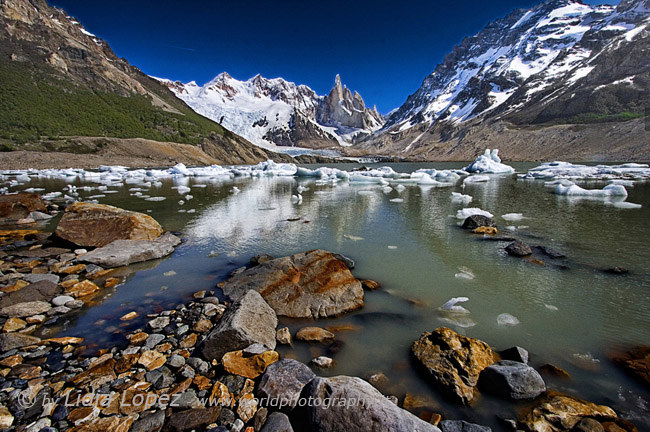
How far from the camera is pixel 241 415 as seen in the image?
3066mm

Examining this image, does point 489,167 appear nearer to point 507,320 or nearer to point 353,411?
point 507,320

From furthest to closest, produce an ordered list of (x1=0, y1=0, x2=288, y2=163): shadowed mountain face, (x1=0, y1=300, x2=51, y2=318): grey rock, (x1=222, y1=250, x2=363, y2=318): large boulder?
1. (x1=0, y1=0, x2=288, y2=163): shadowed mountain face
2. (x1=222, y1=250, x2=363, y2=318): large boulder
3. (x1=0, y1=300, x2=51, y2=318): grey rock

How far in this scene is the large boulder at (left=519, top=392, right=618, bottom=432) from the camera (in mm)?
2955

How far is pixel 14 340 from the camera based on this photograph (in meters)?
4.18

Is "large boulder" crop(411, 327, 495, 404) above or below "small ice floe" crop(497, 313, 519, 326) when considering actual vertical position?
above

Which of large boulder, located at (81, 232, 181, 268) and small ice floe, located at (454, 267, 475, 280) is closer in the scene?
small ice floe, located at (454, 267, 475, 280)

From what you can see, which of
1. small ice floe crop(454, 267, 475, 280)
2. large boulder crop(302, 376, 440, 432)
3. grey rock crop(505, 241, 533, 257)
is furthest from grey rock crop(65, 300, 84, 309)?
grey rock crop(505, 241, 533, 257)

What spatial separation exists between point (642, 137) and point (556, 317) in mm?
85041

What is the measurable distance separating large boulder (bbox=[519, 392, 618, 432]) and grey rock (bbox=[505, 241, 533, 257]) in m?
5.59

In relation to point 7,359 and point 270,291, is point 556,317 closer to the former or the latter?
point 270,291

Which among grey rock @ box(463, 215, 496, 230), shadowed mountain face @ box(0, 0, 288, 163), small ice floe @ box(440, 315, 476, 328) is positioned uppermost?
shadowed mountain face @ box(0, 0, 288, 163)

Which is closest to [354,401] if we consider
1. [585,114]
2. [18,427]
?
[18,427]

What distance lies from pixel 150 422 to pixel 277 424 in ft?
4.24

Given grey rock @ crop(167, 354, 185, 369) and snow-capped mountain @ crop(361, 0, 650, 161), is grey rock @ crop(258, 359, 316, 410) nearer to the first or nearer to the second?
grey rock @ crop(167, 354, 185, 369)
